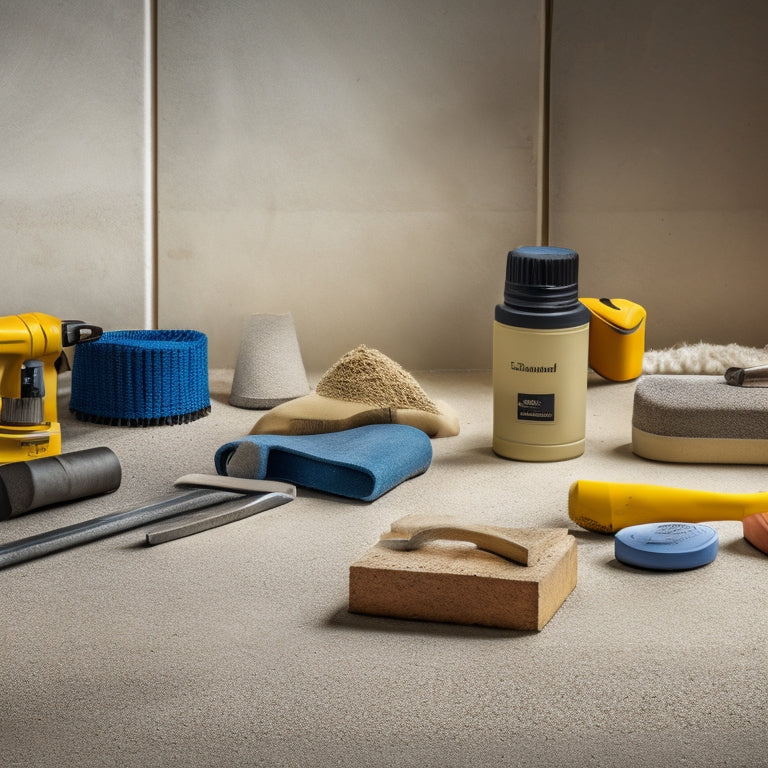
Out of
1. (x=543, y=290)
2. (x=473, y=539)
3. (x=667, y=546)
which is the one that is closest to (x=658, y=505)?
(x=667, y=546)

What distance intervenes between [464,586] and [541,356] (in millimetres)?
660

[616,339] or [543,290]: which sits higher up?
[543,290]

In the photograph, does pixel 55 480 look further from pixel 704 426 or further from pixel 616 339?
pixel 616 339

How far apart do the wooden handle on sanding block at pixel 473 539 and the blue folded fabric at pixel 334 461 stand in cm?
33

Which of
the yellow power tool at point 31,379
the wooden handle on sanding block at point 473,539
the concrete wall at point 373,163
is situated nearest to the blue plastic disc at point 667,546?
the wooden handle on sanding block at point 473,539

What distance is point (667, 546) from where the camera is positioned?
4.33 ft

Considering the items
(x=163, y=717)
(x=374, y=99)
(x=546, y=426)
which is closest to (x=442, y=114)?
(x=374, y=99)

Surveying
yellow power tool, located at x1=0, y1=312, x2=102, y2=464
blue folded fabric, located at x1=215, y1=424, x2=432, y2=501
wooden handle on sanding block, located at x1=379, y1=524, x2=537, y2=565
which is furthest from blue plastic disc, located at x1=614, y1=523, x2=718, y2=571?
yellow power tool, located at x1=0, y1=312, x2=102, y2=464

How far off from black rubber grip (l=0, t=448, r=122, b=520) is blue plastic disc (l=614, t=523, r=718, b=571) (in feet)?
2.42

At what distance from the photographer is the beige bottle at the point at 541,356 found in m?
1.75

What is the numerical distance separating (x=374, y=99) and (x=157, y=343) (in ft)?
2.49

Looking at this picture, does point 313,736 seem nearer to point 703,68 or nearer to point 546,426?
point 546,426

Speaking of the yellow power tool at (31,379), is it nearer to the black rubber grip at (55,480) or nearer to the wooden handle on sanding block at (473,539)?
the black rubber grip at (55,480)

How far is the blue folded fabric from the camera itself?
63.4 inches
